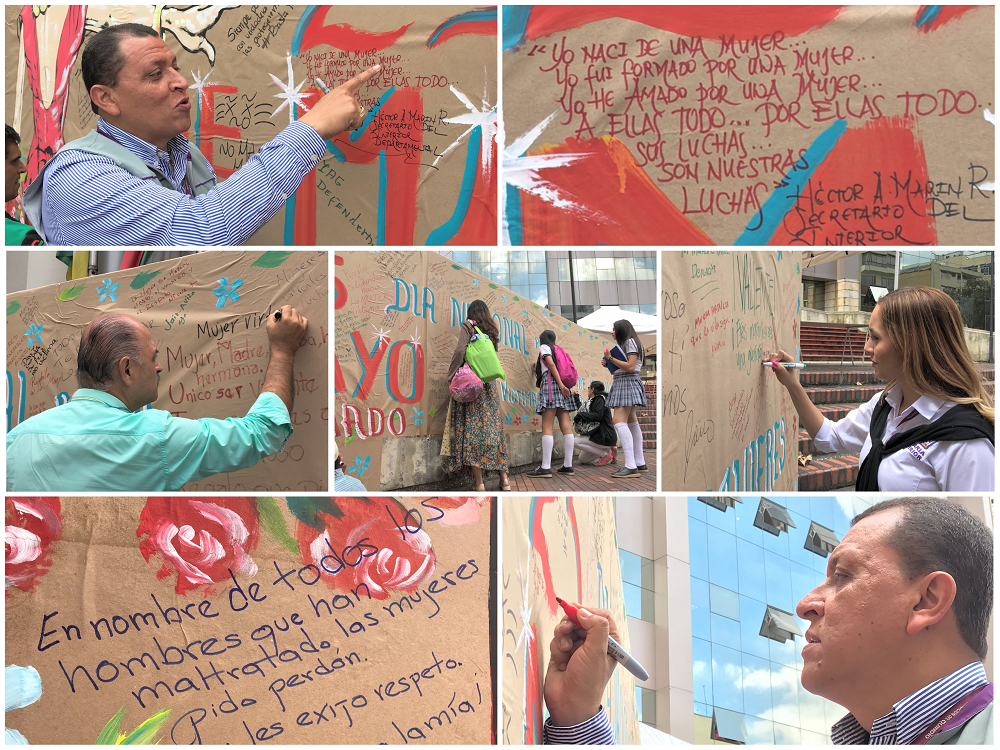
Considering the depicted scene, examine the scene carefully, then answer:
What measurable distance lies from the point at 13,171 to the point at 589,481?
2.94m

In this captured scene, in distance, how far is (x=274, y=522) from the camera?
2037 mm

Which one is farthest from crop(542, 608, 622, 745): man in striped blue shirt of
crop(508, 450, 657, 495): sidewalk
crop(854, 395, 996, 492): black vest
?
crop(508, 450, 657, 495): sidewalk

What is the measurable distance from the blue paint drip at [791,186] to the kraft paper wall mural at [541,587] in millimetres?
1169

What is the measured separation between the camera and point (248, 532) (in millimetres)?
2029

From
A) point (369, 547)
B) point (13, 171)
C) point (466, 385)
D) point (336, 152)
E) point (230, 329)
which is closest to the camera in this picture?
point (369, 547)

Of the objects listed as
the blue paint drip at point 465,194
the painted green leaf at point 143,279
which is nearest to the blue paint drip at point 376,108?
the blue paint drip at point 465,194

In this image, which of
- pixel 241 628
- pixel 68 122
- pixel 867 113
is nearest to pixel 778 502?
pixel 867 113

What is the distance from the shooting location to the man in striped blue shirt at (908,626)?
61.6 inches

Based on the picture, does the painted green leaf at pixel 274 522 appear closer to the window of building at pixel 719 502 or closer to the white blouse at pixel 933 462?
the window of building at pixel 719 502

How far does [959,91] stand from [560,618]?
233cm

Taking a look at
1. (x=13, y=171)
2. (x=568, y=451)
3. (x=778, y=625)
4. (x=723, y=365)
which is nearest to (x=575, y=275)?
(x=723, y=365)

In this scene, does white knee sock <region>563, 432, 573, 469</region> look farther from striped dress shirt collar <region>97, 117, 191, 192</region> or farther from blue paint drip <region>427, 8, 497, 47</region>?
striped dress shirt collar <region>97, 117, 191, 192</region>

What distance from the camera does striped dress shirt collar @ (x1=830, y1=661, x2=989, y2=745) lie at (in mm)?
1541

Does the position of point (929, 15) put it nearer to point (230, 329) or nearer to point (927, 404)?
point (927, 404)
